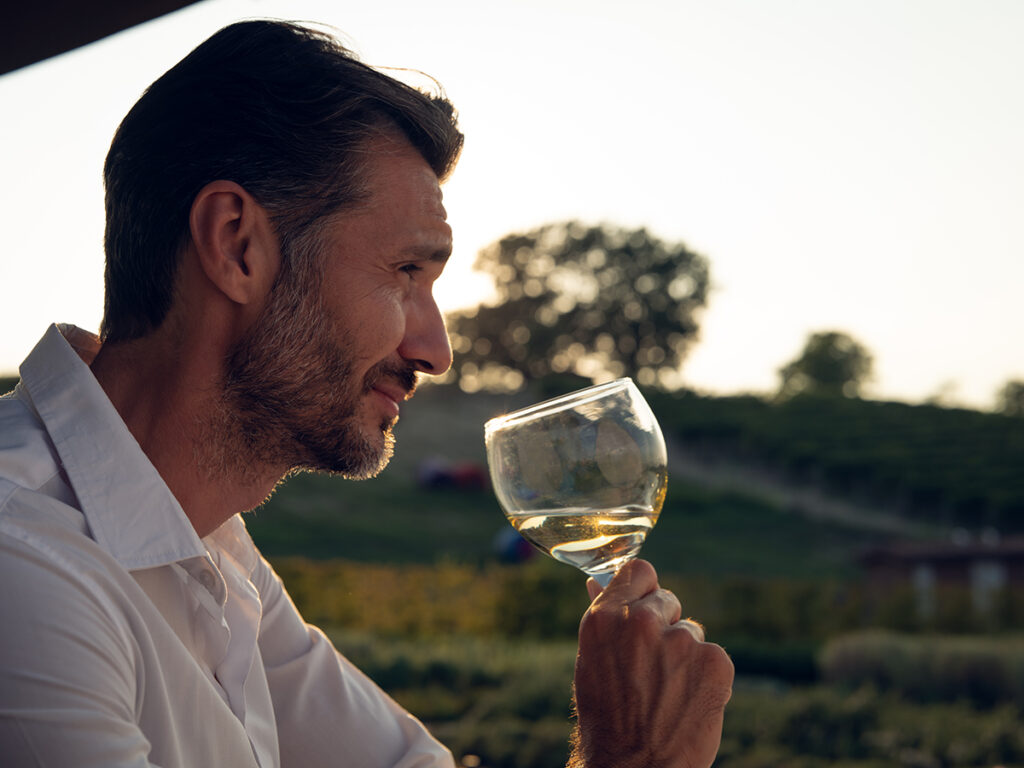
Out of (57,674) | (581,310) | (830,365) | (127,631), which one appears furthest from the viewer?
(830,365)

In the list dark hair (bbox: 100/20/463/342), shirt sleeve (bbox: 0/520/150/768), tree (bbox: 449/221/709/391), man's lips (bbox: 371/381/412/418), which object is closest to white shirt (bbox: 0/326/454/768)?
shirt sleeve (bbox: 0/520/150/768)

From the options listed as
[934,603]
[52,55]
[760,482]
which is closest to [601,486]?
[52,55]

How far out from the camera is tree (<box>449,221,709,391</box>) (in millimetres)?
47969

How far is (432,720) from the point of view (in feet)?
21.5

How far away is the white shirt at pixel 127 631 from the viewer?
951 mm

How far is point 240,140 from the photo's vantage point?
1.43m

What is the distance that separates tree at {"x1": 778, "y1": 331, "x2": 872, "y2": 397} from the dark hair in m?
59.6

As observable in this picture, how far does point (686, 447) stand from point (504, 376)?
543 inches

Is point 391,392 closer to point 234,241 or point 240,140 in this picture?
point 234,241

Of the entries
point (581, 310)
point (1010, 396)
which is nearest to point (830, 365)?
point (1010, 396)

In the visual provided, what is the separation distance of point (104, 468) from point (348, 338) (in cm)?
37

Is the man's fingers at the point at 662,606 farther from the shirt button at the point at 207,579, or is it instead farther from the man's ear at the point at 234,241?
the man's ear at the point at 234,241

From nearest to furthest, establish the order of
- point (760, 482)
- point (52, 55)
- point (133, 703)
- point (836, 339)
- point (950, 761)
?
point (133, 703) → point (52, 55) → point (950, 761) → point (760, 482) → point (836, 339)

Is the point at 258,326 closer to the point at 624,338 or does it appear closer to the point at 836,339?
the point at 624,338
